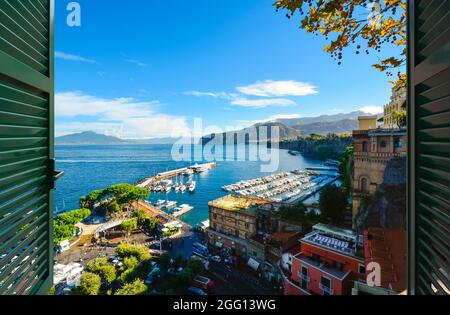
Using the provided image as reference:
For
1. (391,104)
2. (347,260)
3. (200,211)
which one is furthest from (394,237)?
(200,211)

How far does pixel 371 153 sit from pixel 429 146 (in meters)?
7.52

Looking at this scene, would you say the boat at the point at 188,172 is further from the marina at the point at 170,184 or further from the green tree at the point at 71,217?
the green tree at the point at 71,217

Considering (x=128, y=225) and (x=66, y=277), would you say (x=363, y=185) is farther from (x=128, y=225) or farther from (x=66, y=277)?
(x=128, y=225)

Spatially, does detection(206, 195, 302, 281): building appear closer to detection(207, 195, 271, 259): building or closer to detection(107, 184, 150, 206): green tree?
detection(207, 195, 271, 259): building

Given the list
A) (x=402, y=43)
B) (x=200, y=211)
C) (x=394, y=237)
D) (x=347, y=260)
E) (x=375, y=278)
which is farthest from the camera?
(x=200, y=211)

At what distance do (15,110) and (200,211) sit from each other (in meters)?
16.8

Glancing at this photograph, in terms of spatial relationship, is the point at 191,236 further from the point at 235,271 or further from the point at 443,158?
the point at 443,158

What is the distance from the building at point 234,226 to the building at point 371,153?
392 centimetres

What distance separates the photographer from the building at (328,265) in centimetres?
381

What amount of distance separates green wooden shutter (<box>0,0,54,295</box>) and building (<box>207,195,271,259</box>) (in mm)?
7839

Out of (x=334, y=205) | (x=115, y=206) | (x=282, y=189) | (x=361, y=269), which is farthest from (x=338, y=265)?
(x=282, y=189)

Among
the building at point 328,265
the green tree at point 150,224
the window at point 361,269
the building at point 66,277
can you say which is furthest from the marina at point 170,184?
the window at point 361,269

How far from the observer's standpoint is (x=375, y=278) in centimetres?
266

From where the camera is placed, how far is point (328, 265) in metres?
4.16
